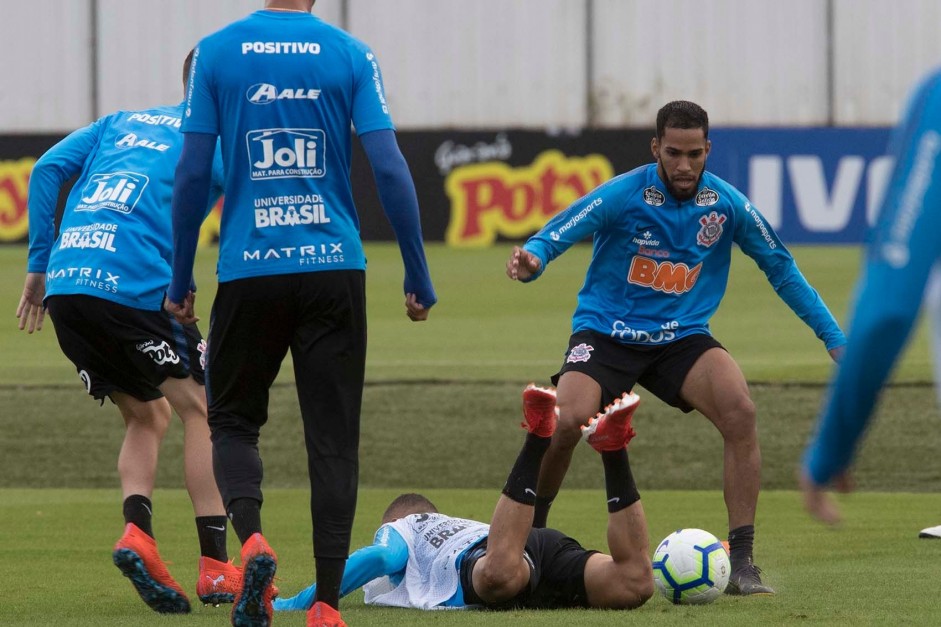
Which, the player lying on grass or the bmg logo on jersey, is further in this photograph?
the player lying on grass

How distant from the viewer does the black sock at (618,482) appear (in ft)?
18.8

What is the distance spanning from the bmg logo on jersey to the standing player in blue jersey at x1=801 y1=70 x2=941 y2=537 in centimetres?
247

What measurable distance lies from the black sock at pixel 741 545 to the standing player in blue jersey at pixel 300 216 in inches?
74.5

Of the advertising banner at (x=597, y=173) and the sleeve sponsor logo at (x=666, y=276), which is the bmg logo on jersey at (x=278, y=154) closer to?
the sleeve sponsor logo at (x=666, y=276)

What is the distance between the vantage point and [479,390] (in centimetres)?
1312

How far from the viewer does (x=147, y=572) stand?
18.2ft

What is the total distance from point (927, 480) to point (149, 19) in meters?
26.7

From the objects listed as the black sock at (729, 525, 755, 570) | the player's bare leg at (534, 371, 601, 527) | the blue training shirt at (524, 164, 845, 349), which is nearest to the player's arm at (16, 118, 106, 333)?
the blue training shirt at (524, 164, 845, 349)

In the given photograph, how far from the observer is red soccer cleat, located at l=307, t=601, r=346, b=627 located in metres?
4.84

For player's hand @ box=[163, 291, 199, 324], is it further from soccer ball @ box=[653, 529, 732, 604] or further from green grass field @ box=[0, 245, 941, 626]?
soccer ball @ box=[653, 529, 732, 604]

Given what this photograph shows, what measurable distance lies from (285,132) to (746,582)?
252cm

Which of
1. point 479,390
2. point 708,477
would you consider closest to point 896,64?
point 479,390

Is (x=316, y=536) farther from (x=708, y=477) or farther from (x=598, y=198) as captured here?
(x=708, y=477)

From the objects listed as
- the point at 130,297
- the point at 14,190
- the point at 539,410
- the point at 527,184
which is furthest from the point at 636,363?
the point at 14,190
